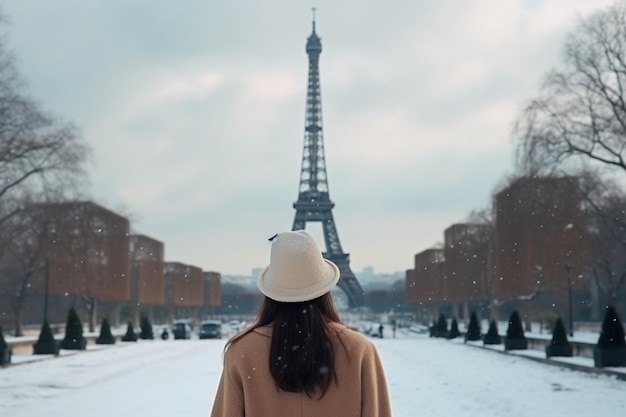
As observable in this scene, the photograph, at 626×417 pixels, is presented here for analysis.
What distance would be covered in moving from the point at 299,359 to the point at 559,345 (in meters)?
21.0

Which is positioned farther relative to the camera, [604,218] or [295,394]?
[604,218]

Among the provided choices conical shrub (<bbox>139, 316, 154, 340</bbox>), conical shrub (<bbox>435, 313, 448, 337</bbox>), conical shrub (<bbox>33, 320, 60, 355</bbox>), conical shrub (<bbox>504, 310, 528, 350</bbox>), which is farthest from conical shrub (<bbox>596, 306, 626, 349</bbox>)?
conical shrub (<bbox>139, 316, 154, 340</bbox>)

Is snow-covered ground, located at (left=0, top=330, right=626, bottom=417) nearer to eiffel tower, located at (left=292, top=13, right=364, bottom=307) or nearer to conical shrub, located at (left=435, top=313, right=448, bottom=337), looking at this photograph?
conical shrub, located at (left=435, top=313, right=448, bottom=337)

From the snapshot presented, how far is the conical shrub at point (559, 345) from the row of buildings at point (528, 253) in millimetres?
5973

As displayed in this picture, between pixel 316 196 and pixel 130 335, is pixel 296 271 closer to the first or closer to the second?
pixel 130 335

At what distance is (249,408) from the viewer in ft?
8.70

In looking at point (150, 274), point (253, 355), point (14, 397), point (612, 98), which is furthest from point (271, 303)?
point (150, 274)

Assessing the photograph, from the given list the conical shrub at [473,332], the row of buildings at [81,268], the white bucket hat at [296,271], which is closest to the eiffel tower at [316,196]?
the row of buildings at [81,268]

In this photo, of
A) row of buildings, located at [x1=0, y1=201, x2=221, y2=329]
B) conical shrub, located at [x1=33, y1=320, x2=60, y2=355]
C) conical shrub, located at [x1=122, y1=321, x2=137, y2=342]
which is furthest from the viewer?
conical shrub, located at [x1=122, y1=321, x2=137, y2=342]

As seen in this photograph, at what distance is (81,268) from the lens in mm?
38156

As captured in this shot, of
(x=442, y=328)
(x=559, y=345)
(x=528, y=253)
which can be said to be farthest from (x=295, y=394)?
(x=442, y=328)

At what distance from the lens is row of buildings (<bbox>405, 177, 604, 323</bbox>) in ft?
96.2

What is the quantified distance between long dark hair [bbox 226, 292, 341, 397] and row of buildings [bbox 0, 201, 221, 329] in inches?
1119

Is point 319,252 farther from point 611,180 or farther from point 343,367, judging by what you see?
point 611,180
